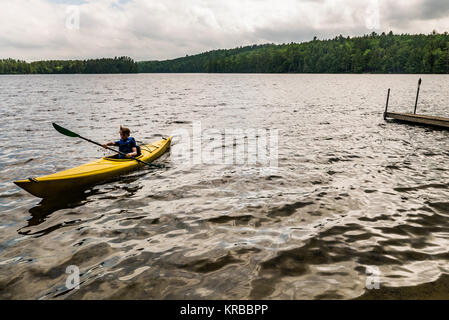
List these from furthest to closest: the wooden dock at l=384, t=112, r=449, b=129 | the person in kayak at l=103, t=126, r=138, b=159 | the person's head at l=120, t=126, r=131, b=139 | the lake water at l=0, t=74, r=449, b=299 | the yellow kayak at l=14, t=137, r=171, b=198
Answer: the wooden dock at l=384, t=112, r=449, b=129, the person in kayak at l=103, t=126, r=138, b=159, the person's head at l=120, t=126, r=131, b=139, the yellow kayak at l=14, t=137, r=171, b=198, the lake water at l=0, t=74, r=449, b=299

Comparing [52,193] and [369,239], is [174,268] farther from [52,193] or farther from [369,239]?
[52,193]

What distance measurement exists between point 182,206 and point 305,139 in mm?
10177

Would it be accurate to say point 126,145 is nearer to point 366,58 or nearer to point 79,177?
point 79,177

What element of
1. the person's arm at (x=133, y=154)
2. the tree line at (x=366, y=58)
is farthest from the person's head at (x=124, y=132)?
the tree line at (x=366, y=58)

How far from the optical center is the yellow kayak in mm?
7544

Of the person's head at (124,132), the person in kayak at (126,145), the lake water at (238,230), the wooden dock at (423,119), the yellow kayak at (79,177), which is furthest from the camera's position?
the wooden dock at (423,119)

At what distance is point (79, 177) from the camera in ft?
27.7

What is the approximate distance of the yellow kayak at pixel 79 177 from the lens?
754cm

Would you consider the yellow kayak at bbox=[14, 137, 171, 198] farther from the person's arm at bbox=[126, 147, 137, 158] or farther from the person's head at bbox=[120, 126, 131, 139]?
the person's head at bbox=[120, 126, 131, 139]

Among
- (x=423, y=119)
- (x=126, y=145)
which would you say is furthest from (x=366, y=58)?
(x=126, y=145)

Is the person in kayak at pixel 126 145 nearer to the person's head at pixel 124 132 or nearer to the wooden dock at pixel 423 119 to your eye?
the person's head at pixel 124 132

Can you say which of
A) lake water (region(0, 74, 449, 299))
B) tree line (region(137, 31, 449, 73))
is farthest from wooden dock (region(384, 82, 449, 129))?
tree line (region(137, 31, 449, 73))
